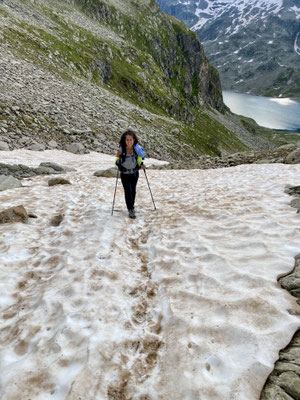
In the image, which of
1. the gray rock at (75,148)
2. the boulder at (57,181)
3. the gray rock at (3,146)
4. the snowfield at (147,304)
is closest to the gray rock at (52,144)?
the gray rock at (75,148)

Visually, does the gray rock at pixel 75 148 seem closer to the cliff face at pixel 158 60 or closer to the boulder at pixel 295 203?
the boulder at pixel 295 203

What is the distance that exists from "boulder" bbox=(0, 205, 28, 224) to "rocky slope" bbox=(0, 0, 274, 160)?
14.5 metres

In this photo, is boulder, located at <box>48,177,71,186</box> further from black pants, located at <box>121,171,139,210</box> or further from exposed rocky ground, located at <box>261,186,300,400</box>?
exposed rocky ground, located at <box>261,186,300,400</box>

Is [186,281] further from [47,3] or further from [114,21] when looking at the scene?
[114,21]

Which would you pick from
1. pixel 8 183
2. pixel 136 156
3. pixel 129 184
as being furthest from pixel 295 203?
pixel 8 183

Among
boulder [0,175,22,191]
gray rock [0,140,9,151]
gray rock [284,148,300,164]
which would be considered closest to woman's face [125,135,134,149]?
boulder [0,175,22,191]

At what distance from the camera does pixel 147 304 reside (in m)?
4.79

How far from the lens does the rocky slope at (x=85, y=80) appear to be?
2662cm

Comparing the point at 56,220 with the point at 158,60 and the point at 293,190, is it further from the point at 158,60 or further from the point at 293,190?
the point at 158,60

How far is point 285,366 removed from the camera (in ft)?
10.1

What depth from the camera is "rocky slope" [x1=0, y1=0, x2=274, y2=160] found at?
1048 inches

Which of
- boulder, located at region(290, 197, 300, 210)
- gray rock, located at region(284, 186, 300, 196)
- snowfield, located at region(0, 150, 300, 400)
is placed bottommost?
snowfield, located at region(0, 150, 300, 400)

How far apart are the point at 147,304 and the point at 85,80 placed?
173 feet

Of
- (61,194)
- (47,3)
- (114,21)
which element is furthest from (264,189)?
(114,21)
